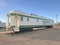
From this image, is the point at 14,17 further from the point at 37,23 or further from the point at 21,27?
the point at 37,23

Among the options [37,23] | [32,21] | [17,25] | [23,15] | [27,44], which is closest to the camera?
[27,44]

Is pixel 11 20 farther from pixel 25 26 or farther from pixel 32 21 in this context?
pixel 32 21

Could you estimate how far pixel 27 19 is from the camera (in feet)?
70.7

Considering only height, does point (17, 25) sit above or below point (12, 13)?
below

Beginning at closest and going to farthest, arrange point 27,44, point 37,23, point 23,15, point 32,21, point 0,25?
point 27,44 → point 23,15 → point 32,21 → point 37,23 → point 0,25

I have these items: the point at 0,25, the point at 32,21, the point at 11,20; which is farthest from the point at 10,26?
the point at 0,25

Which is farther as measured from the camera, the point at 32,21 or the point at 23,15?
the point at 32,21

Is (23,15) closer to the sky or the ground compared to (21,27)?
closer to the sky

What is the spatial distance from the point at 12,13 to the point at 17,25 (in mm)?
2135

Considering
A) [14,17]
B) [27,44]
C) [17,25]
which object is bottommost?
[27,44]

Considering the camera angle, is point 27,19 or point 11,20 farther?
point 27,19

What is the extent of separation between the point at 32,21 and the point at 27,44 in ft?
43.5

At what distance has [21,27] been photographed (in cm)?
1977

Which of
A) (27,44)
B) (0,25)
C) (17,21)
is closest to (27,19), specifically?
(17,21)
